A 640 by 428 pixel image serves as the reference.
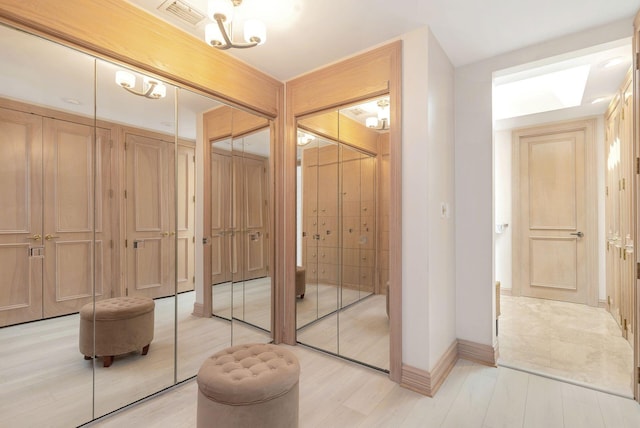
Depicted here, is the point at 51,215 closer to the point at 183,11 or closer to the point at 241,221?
the point at 241,221

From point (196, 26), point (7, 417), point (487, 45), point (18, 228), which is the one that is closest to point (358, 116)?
point (487, 45)

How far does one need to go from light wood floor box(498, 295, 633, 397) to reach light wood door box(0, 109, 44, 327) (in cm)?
347

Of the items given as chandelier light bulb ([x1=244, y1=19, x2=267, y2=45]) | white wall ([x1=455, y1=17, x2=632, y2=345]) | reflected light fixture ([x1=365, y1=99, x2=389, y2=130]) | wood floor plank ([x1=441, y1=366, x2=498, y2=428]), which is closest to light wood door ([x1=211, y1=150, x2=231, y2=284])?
chandelier light bulb ([x1=244, y1=19, x2=267, y2=45])

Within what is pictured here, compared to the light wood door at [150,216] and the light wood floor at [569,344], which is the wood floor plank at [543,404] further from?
the light wood door at [150,216]

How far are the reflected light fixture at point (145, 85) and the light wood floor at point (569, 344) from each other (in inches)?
139

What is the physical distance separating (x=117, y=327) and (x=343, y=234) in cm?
193

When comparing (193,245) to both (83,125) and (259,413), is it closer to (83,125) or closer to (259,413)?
(83,125)

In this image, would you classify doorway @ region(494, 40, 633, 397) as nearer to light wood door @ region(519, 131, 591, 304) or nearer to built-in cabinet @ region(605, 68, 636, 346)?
light wood door @ region(519, 131, 591, 304)

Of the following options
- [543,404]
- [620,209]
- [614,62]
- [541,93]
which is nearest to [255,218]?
[543,404]

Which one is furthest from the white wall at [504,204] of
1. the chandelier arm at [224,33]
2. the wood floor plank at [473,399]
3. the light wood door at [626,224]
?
the chandelier arm at [224,33]

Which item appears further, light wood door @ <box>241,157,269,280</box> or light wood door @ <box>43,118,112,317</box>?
light wood door @ <box>241,157,269,280</box>

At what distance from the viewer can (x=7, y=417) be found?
1.54m

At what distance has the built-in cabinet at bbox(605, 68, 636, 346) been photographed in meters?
2.67

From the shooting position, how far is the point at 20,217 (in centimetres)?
159
